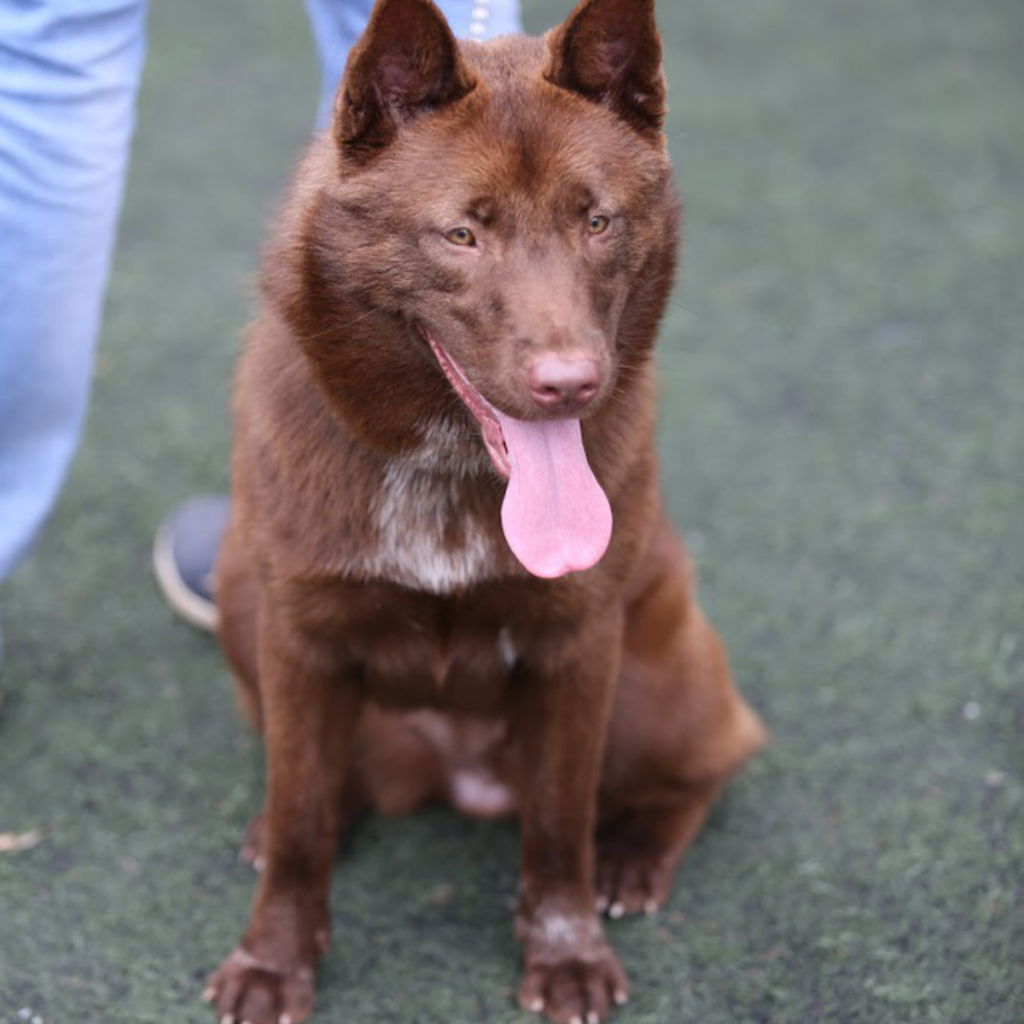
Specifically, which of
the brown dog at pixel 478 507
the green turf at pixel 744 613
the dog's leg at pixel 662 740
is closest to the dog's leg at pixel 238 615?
the brown dog at pixel 478 507

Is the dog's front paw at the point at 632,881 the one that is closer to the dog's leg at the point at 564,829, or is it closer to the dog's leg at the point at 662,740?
the dog's leg at the point at 662,740

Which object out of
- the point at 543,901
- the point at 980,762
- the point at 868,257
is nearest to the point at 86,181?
the point at 543,901

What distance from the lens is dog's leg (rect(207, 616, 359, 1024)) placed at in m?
2.47

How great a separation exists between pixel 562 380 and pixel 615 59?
20.0 inches

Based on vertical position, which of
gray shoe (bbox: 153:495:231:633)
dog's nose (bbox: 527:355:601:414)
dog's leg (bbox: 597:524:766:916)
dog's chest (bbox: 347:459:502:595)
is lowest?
gray shoe (bbox: 153:495:231:633)

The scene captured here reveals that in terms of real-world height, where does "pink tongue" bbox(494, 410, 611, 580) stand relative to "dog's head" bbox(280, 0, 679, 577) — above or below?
below

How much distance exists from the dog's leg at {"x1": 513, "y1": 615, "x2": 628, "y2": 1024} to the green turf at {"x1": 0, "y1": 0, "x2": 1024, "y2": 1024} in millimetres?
A: 78

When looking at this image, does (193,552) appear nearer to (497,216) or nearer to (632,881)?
(632,881)

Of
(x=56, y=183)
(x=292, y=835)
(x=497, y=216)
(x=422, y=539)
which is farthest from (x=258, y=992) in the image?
(x=56, y=183)

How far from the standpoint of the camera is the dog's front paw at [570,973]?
2.54 m

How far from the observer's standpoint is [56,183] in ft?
8.83

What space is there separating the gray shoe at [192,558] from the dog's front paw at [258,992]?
0.98m

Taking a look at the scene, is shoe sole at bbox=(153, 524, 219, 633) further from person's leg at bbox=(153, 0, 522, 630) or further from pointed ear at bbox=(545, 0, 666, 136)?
pointed ear at bbox=(545, 0, 666, 136)

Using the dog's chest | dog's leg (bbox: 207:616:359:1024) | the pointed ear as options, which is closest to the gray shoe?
dog's leg (bbox: 207:616:359:1024)
